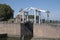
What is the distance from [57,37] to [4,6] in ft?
129

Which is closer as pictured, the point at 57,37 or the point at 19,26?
the point at 57,37

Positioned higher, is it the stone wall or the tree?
the tree

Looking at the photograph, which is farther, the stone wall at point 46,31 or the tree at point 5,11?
the tree at point 5,11

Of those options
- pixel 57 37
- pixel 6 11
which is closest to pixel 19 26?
pixel 57 37

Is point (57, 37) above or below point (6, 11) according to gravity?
below

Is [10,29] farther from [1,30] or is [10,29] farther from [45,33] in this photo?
[45,33]

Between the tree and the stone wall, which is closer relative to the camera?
the stone wall

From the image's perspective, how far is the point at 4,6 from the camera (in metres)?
79.4

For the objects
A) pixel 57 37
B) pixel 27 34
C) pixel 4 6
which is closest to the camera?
pixel 57 37

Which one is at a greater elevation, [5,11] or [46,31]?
[5,11]

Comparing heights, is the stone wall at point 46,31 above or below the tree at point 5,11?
below

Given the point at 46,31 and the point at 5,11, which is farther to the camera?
the point at 5,11

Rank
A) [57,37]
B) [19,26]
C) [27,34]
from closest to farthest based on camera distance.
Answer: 1. [57,37]
2. [19,26]
3. [27,34]

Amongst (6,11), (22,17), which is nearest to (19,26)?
(22,17)
